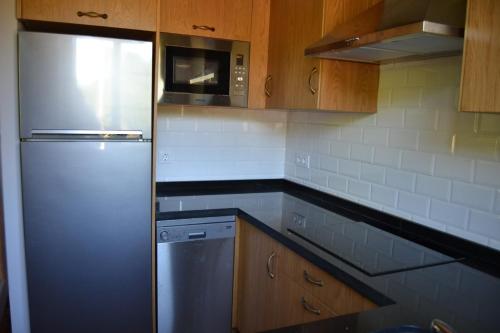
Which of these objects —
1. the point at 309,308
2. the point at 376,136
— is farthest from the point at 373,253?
the point at 376,136

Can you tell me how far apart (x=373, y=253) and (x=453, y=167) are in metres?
0.52

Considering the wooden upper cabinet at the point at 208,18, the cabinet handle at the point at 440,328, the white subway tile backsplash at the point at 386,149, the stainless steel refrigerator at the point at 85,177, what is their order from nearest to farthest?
the cabinet handle at the point at 440,328, the white subway tile backsplash at the point at 386,149, the stainless steel refrigerator at the point at 85,177, the wooden upper cabinet at the point at 208,18

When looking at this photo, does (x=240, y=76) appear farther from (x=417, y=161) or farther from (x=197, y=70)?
(x=417, y=161)

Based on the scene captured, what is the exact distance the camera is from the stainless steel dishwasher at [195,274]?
7.79ft

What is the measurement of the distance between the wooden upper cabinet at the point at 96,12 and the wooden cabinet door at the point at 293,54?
724 mm

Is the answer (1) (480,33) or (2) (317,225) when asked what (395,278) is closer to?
(2) (317,225)

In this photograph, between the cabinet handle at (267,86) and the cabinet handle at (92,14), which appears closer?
the cabinet handle at (92,14)

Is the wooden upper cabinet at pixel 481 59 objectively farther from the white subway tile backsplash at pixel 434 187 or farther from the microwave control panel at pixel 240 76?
the microwave control panel at pixel 240 76

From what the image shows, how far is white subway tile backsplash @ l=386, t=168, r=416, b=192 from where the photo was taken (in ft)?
6.79

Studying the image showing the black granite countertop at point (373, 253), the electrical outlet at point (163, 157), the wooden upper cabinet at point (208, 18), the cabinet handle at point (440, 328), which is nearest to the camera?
the cabinet handle at point (440, 328)

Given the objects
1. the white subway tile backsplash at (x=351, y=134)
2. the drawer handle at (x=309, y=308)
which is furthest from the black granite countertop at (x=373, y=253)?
the white subway tile backsplash at (x=351, y=134)

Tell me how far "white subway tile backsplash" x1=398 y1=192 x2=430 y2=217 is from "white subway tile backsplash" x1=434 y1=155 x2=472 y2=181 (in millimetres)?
149

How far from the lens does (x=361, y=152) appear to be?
2.40 m

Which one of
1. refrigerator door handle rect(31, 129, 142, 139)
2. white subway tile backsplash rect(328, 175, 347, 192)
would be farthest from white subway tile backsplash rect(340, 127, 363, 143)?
refrigerator door handle rect(31, 129, 142, 139)
